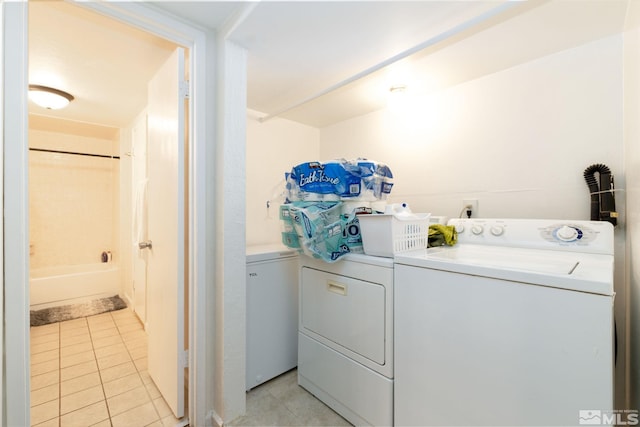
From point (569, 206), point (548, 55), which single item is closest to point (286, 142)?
point (548, 55)

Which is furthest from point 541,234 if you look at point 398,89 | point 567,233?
point 398,89

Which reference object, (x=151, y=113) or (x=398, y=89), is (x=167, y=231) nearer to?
(x=151, y=113)

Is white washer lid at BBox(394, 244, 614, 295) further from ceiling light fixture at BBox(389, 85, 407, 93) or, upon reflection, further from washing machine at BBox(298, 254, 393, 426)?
ceiling light fixture at BBox(389, 85, 407, 93)

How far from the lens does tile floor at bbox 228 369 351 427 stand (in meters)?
1.53

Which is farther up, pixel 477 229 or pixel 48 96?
pixel 48 96

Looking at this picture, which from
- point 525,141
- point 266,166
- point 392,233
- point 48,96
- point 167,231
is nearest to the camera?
point 392,233

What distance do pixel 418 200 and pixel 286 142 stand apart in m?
1.39

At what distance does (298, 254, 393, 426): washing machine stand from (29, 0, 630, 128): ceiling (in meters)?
1.18

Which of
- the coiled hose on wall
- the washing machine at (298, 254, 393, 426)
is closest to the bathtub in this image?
the washing machine at (298, 254, 393, 426)

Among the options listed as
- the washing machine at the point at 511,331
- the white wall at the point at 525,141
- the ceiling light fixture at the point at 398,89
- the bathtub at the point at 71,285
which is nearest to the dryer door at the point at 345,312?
the washing machine at the point at 511,331

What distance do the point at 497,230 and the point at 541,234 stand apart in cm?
20

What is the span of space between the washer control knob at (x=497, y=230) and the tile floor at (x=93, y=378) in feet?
6.92

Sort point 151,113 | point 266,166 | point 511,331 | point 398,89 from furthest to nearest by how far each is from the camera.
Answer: point 266,166 → point 398,89 → point 151,113 → point 511,331

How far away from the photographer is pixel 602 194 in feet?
4.59
